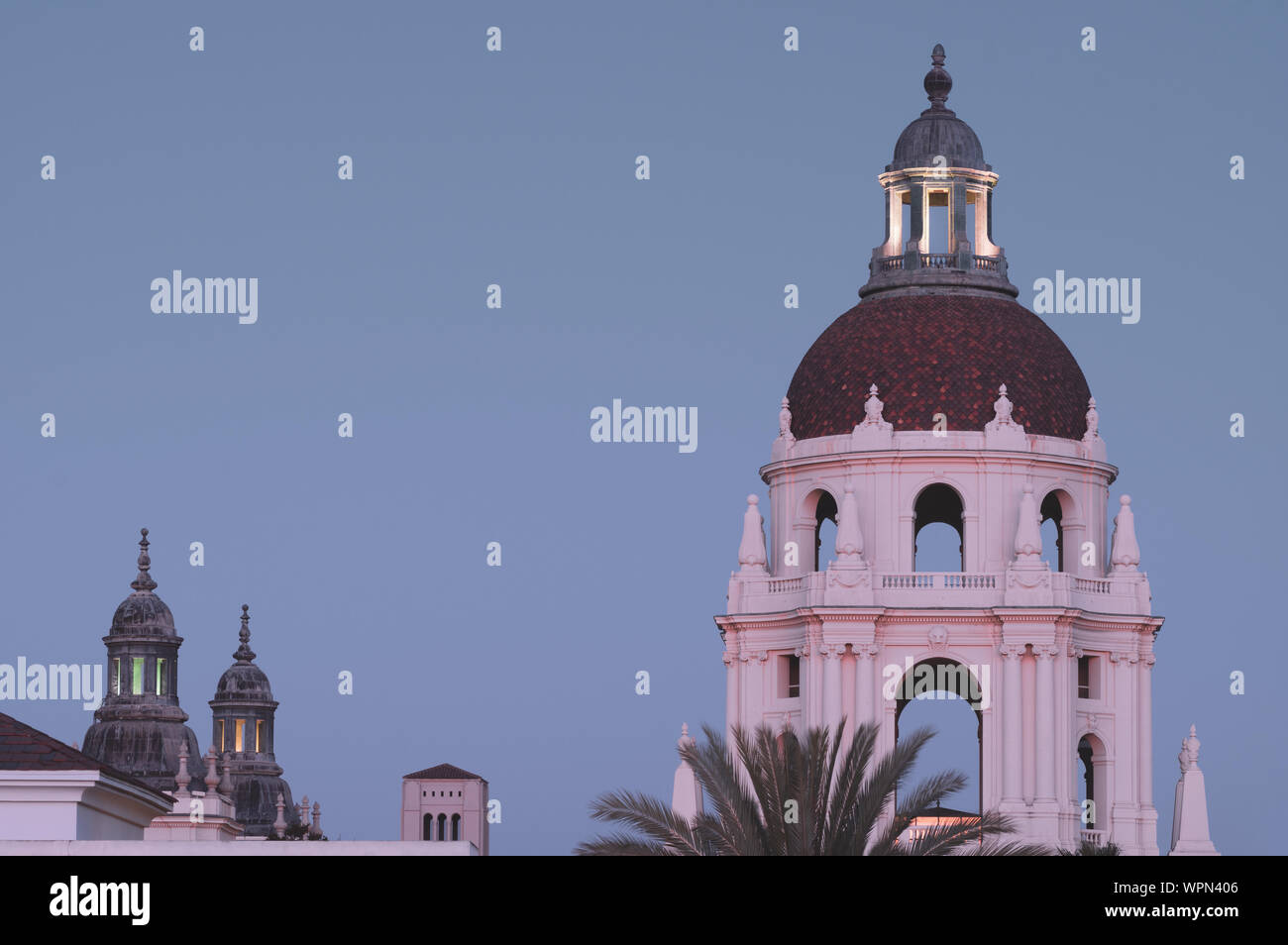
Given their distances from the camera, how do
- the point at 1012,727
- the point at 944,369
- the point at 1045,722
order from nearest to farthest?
1. the point at 1045,722
2. the point at 1012,727
3. the point at 944,369

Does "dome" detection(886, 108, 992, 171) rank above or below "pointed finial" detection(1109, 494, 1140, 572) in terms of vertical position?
above

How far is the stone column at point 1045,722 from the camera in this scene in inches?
3890

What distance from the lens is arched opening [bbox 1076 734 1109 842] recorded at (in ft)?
332

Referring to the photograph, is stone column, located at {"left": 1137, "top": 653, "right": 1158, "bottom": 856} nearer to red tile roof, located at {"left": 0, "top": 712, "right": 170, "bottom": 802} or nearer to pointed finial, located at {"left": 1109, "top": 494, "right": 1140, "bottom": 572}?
pointed finial, located at {"left": 1109, "top": 494, "right": 1140, "bottom": 572}

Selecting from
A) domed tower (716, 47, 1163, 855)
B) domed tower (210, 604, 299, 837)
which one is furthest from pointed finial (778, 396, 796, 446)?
domed tower (210, 604, 299, 837)

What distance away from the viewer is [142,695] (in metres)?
146

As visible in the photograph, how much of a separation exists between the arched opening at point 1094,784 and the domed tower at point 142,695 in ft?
174

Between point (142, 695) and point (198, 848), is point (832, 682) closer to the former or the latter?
point (198, 848)

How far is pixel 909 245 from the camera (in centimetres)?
10525

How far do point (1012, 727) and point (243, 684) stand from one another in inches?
3659

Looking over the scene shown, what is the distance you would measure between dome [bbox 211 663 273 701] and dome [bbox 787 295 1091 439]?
85864 mm

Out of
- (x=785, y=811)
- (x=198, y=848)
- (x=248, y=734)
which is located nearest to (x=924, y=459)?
(x=785, y=811)
